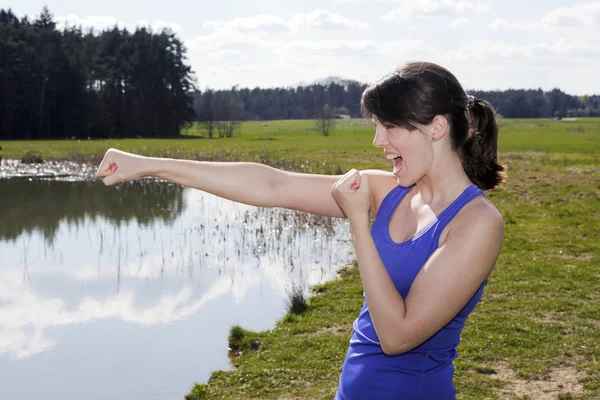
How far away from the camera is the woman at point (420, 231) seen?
2000mm

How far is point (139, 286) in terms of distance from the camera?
1075 cm

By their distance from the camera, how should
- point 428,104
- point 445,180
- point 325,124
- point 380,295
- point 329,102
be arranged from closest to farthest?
point 380,295 < point 428,104 < point 445,180 < point 325,124 < point 329,102

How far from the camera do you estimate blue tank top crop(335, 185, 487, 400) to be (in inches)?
82.7

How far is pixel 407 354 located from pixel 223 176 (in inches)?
36.6

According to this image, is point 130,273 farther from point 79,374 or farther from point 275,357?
point 275,357

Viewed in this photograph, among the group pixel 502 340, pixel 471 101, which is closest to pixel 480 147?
pixel 471 101

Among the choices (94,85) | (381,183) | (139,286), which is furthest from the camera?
(94,85)

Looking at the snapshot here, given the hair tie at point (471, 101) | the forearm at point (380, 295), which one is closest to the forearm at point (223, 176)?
the forearm at point (380, 295)

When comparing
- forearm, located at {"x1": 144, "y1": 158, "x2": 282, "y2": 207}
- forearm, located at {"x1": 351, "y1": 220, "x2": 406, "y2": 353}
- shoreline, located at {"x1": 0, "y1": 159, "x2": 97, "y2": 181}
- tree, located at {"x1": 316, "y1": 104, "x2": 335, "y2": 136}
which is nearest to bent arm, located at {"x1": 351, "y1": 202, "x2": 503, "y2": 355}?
forearm, located at {"x1": 351, "y1": 220, "x2": 406, "y2": 353}

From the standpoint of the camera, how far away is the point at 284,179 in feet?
8.55

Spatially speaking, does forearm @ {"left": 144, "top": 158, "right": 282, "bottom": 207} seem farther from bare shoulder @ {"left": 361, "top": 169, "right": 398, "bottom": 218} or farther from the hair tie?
the hair tie

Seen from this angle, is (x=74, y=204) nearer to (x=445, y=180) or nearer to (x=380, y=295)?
(x=445, y=180)

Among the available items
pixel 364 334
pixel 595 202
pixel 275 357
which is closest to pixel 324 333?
pixel 275 357

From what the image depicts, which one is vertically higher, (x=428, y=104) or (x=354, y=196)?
(x=428, y=104)
